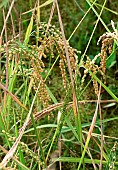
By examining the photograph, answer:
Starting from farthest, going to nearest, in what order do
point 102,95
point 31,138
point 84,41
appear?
1. point 84,41
2. point 102,95
3. point 31,138

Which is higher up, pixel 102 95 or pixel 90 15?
pixel 90 15

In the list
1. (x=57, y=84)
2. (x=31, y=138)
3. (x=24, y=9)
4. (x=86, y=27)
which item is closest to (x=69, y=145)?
(x=31, y=138)

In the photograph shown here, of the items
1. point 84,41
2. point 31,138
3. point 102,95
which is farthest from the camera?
point 84,41

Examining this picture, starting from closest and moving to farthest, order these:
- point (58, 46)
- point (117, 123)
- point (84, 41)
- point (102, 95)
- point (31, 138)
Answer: point (58, 46) < point (31, 138) < point (117, 123) < point (102, 95) < point (84, 41)

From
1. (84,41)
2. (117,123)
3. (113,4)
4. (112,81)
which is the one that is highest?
(113,4)

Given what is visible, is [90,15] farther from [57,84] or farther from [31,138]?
[31,138]

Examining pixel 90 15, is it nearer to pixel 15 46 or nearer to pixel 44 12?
pixel 44 12

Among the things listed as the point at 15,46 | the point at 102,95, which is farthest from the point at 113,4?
the point at 15,46

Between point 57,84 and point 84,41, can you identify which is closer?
point 57,84

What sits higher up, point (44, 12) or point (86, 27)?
point (44, 12)

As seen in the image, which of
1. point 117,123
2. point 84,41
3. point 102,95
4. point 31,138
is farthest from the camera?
point 84,41
